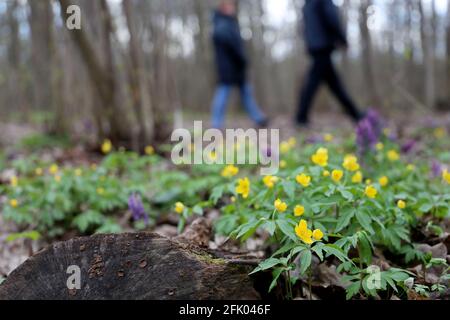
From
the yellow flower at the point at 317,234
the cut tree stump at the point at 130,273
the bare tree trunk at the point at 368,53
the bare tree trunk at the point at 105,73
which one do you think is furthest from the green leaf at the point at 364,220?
the bare tree trunk at the point at 368,53

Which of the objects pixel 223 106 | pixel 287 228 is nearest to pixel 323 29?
pixel 223 106

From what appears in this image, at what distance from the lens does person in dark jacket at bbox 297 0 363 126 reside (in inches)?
248

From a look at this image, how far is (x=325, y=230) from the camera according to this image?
1.95 metres

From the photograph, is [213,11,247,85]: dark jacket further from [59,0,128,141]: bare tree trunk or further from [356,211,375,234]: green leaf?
[356,211,375,234]: green leaf

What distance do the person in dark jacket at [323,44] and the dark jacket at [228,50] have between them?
4.38 feet

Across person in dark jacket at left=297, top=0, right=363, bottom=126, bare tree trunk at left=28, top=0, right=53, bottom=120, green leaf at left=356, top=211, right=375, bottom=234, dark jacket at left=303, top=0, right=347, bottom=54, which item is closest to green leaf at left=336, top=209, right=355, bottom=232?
green leaf at left=356, top=211, right=375, bottom=234

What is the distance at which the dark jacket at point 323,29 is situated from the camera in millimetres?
6312

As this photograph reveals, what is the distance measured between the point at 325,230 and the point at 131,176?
8.94 feet

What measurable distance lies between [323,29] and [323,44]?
243 mm

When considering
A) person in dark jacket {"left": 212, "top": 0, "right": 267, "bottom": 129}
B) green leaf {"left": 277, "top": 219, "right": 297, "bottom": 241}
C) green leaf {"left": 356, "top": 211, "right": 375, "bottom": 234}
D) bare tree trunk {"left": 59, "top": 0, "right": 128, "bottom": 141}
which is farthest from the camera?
person in dark jacket {"left": 212, "top": 0, "right": 267, "bottom": 129}

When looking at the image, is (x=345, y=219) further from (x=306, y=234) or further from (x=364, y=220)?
(x=306, y=234)

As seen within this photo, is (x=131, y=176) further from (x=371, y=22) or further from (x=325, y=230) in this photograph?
(x=371, y=22)

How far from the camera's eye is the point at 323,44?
639 cm
